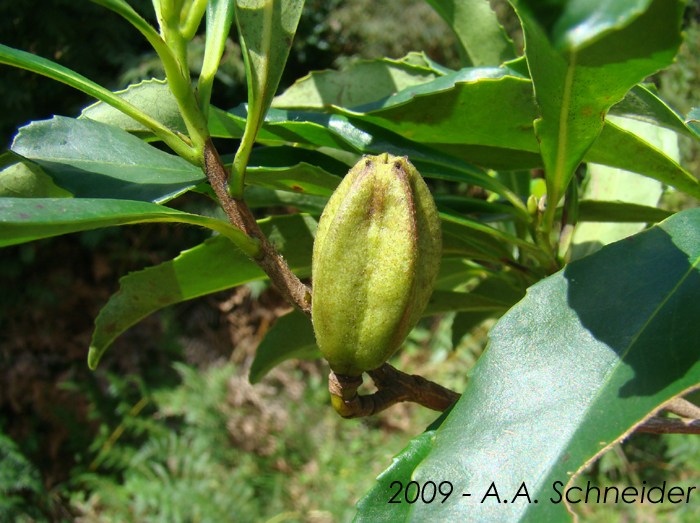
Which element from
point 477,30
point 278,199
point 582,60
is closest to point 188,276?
point 278,199

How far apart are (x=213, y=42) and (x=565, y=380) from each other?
1.77 feet

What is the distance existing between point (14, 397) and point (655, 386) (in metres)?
4.47

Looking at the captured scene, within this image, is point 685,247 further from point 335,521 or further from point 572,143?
point 335,521

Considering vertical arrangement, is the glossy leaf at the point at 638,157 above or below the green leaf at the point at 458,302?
above

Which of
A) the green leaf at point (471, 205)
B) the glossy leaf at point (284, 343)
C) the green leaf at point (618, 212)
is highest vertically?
the green leaf at point (471, 205)

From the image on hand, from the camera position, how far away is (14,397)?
384cm

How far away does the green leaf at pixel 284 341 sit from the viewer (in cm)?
86

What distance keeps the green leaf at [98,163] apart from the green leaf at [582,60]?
399mm

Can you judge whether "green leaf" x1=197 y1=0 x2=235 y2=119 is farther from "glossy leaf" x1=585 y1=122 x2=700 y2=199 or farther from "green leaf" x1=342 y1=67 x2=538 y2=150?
"glossy leaf" x1=585 y1=122 x2=700 y2=199

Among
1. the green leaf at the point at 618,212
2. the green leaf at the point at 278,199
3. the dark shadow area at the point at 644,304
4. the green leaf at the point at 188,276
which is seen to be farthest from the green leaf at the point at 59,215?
the green leaf at the point at 618,212

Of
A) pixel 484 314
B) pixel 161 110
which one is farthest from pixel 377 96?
pixel 484 314

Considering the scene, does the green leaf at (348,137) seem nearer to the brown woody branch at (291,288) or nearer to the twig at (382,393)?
the brown woody branch at (291,288)

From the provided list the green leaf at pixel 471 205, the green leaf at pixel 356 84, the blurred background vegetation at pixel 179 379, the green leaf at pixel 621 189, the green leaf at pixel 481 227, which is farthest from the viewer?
the blurred background vegetation at pixel 179 379

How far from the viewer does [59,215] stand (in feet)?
1.40
